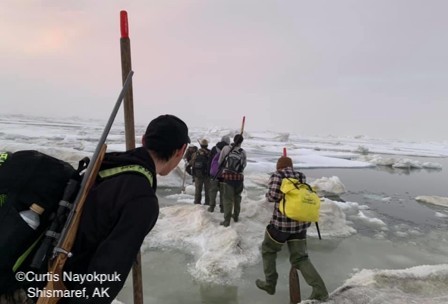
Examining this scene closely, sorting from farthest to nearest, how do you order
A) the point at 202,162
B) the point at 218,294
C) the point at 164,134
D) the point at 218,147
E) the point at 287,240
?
the point at 202,162 → the point at 218,147 → the point at 218,294 → the point at 287,240 → the point at 164,134

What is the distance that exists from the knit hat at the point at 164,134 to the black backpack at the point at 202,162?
6.72m

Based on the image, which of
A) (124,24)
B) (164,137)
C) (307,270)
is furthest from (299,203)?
(124,24)

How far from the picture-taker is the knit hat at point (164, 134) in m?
1.74

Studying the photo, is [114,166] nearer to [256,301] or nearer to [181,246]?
[256,301]

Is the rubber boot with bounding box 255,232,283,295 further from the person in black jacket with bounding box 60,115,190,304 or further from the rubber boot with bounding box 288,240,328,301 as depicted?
the person in black jacket with bounding box 60,115,190,304

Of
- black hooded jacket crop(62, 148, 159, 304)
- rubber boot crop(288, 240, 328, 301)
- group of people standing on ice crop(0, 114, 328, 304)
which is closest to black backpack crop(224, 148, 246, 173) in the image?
rubber boot crop(288, 240, 328, 301)

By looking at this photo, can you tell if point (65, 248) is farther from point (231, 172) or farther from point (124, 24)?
point (231, 172)

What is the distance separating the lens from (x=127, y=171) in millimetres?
1497

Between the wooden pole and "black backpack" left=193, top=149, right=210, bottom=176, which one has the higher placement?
the wooden pole

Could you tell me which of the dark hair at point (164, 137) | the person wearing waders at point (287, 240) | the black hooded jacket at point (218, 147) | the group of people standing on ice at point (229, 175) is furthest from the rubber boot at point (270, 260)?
the black hooded jacket at point (218, 147)

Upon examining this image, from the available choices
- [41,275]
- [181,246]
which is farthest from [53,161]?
[181,246]

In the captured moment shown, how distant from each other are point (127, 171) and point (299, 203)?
2632mm

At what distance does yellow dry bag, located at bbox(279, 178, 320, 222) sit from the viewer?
3.70 meters

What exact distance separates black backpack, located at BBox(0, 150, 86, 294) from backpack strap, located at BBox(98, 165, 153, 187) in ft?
0.50
